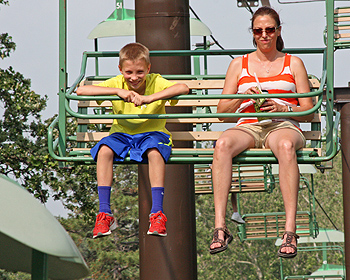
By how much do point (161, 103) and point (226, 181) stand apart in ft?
2.42

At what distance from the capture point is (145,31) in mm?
6637

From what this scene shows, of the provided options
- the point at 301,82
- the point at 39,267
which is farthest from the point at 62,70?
the point at 39,267

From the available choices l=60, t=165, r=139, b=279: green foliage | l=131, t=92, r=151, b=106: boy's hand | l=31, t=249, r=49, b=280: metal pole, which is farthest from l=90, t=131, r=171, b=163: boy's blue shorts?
l=60, t=165, r=139, b=279: green foliage

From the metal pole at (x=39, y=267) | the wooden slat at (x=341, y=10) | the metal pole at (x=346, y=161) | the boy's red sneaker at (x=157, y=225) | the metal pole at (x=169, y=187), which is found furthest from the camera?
the wooden slat at (x=341, y=10)

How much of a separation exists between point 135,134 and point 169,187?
5.48 feet

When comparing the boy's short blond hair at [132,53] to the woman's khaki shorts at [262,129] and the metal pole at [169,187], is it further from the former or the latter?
the metal pole at [169,187]

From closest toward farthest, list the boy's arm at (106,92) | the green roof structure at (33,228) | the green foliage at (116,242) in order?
the green roof structure at (33,228)
the boy's arm at (106,92)
the green foliage at (116,242)

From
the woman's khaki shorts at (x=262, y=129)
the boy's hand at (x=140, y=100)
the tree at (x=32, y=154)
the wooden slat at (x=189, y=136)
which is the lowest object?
the woman's khaki shorts at (x=262, y=129)

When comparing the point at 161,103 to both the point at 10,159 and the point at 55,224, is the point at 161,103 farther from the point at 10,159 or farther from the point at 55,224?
the point at 10,159

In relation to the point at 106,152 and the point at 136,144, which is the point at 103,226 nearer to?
the point at 106,152

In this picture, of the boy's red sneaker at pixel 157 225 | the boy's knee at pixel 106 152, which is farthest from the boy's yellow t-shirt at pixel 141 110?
the boy's red sneaker at pixel 157 225

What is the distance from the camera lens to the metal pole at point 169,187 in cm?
662

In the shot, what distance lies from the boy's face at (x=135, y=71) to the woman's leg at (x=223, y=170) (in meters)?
0.67

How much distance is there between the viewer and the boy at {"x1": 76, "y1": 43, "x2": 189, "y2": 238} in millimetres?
4934
